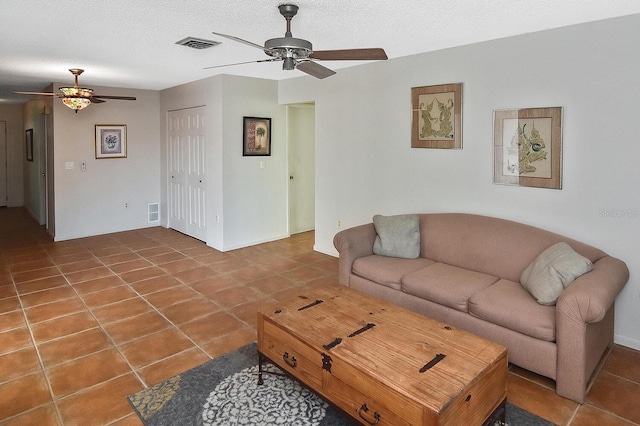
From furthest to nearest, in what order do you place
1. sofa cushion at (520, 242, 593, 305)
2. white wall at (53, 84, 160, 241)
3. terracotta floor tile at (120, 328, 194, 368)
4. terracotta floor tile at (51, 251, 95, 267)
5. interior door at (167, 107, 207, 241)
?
white wall at (53, 84, 160, 241)
interior door at (167, 107, 207, 241)
terracotta floor tile at (51, 251, 95, 267)
terracotta floor tile at (120, 328, 194, 368)
sofa cushion at (520, 242, 593, 305)

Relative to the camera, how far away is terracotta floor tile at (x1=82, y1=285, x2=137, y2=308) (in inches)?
155

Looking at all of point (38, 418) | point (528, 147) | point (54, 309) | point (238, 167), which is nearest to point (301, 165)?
point (238, 167)

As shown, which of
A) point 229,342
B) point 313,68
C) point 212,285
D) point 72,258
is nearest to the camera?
point 313,68

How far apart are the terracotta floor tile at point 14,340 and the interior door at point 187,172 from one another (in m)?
3.03

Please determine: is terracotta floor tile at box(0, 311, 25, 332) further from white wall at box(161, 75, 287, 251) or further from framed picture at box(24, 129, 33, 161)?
framed picture at box(24, 129, 33, 161)

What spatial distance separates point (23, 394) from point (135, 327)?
0.97 metres

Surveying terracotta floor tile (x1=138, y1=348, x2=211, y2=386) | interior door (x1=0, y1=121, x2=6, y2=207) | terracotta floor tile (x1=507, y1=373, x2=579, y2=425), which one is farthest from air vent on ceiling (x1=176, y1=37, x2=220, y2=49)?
interior door (x1=0, y1=121, x2=6, y2=207)

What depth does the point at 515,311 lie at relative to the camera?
268cm

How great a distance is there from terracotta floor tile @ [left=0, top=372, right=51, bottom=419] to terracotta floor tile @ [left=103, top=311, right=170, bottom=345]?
1.94 ft

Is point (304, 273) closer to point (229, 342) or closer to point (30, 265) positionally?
point (229, 342)

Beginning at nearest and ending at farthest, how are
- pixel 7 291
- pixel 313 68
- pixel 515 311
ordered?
pixel 515 311, pixel 313 68, pixel 7 291

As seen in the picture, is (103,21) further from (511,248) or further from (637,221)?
(637,221)

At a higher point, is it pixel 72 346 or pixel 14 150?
pixel 14 150

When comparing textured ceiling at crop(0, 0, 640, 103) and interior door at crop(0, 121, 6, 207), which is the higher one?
textured ceiling at crop(0, 0, 640, 103)
